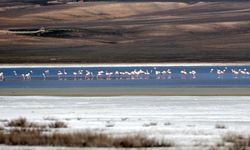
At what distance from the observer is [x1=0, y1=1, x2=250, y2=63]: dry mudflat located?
84000 millimetres

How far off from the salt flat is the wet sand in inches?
78.0

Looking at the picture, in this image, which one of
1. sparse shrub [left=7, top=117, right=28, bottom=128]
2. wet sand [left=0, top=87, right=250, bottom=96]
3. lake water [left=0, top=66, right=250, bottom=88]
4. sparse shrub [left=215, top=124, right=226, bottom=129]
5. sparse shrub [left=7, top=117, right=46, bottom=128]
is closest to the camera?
sparse shrub [left=215, top=124, right=226, bottom=129]

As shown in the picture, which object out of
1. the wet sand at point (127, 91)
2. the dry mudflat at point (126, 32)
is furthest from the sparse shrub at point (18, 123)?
the dry mudflat at point (126, 32)

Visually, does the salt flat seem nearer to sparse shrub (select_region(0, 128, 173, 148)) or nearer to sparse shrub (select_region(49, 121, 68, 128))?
sparse shrub (select_region(49, 121, 68, 128))

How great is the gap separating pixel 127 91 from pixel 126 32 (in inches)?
2731

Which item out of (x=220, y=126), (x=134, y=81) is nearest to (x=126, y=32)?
(x=134, y=81)

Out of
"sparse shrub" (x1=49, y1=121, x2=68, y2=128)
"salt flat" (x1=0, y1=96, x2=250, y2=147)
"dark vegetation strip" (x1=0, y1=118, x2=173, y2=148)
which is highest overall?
"dark vegetation strip" (x1=0, y1=118, x2=173, y2=148)

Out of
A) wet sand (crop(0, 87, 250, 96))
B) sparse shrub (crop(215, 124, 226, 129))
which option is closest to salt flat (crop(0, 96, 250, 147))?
sparse shrub (crop(215, 124, 226, 129))

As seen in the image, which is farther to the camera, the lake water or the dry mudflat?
the dry mudflat

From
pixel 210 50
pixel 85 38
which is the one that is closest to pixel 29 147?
pixel 210 50

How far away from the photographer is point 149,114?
1174 inches

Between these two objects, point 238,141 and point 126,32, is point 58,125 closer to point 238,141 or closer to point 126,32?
point 238,141

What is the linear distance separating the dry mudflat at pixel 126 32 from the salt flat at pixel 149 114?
4154cm

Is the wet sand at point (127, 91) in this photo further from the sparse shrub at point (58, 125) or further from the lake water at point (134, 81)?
the sparse shrub at point (58, 125)
